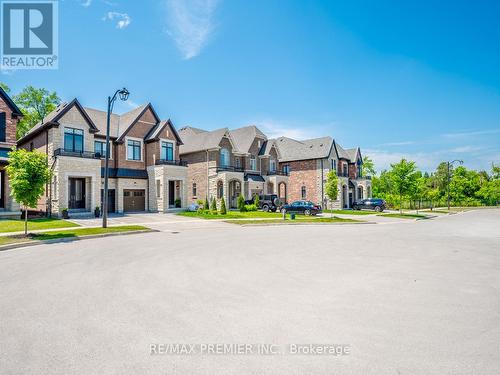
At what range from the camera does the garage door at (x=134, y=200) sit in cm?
3133

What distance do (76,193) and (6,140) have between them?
7260mm

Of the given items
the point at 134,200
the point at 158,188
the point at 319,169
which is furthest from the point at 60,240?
the point at 319,169

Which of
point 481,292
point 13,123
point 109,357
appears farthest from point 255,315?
point 13,123

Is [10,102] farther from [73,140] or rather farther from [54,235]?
[54,235]

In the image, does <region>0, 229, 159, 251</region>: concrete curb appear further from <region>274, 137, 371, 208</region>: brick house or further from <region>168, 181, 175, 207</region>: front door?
<region>274, 137, 371, 208</region>: brick house

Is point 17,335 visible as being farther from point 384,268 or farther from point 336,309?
point 384,268

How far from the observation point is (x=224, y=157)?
125ft

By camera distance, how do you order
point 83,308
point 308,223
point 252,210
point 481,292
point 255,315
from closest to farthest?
1. point 255,315
2. point 83,308
3. point 481,292
4. point 308,223
5. point 252,210

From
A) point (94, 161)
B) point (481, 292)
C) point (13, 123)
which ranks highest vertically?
point (13, 123)

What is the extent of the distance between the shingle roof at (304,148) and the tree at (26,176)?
113ft

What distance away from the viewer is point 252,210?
35.1 metres

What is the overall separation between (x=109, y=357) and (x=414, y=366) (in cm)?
393

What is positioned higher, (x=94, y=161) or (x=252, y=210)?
(x=94, y=161)

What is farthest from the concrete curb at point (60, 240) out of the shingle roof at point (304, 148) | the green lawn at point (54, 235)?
the shingle roof at point (304, 148)
